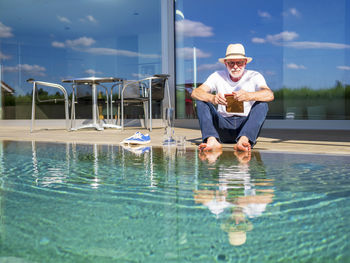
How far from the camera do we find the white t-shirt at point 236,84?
2650 millimetres

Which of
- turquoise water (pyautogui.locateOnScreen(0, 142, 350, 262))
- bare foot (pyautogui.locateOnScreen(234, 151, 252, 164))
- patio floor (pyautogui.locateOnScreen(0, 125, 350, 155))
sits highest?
patio floor (pyautogui.locateOnScreen(0, 125, 350, 155))

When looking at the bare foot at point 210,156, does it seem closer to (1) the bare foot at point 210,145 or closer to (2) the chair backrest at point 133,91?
(1) the bare foot at point 210,145

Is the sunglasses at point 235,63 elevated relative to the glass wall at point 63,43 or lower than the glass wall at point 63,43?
lower

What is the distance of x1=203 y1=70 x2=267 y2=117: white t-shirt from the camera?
265 centimetres

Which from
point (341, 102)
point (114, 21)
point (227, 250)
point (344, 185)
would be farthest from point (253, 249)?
point (114, 21)

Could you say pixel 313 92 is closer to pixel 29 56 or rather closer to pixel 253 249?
pixel 253 249

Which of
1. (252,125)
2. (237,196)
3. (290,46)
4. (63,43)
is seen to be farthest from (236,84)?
(63,43)

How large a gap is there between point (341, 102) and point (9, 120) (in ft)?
20.8

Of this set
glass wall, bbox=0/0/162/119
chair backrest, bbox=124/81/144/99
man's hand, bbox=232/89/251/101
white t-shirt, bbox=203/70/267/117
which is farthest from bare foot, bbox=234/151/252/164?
glass wall, bbox=0/0/162/119

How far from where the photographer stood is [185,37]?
618 cm

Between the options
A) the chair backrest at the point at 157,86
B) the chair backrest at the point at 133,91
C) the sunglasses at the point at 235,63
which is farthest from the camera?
the chair backrest at the point at 133,91

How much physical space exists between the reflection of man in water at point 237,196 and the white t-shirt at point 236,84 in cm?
94

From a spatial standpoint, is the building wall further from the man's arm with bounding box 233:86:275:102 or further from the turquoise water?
the turquoise water

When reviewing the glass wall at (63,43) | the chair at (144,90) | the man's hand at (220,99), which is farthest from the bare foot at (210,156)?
the glass wall at (63,43)
